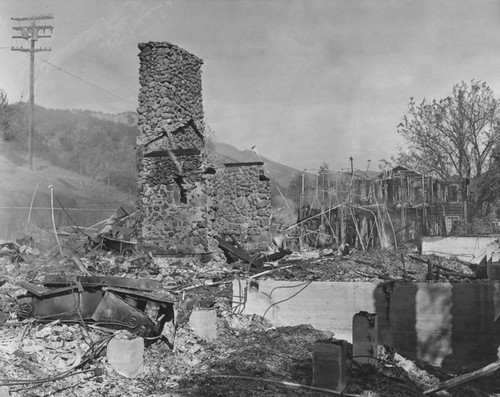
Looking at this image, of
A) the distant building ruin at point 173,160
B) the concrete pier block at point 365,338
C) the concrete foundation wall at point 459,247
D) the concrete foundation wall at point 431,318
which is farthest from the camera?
the concrete foundation wall at point 459,247

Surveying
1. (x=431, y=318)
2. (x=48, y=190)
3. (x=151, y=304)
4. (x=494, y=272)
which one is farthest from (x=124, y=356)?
(x=48, y=190)

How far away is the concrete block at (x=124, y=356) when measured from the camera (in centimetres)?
635

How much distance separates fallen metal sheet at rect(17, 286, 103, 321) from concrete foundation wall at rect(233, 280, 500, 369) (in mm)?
4444

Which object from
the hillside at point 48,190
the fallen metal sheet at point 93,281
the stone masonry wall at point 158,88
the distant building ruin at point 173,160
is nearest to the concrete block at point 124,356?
the fallen metal sheet at point 93,281

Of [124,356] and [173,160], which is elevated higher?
[173,160]

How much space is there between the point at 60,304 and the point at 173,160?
7.90 m

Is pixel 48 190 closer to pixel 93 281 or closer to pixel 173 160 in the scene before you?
pixel 173 160

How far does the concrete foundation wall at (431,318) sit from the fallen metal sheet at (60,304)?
14.6 ft

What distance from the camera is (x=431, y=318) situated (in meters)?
9.90

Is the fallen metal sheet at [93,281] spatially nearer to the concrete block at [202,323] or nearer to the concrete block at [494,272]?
the concrete block at [202,323]

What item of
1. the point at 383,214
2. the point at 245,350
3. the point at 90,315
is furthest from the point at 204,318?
the point at 383,214

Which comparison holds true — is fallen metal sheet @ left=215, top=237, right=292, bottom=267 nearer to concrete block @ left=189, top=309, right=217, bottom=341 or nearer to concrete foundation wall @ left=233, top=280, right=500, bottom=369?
concrete foundation wall @ left=233, top=280, right=500, bottom=369

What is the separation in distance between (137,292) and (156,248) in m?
7.33

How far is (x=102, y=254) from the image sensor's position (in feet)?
47.9
